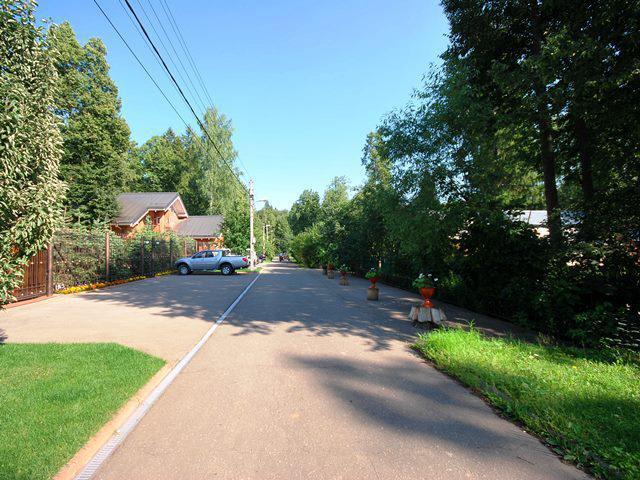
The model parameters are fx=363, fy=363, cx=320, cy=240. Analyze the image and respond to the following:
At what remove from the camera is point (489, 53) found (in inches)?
428

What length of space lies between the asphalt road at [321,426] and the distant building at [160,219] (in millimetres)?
23479

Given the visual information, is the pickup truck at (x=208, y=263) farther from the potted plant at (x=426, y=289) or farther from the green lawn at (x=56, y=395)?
the green lawn at (x=56, y=395)

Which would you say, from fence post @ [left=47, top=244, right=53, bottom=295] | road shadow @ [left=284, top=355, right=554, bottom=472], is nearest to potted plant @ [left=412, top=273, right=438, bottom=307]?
road shadow @ [left=284, top=355, right=554, bottom=472]

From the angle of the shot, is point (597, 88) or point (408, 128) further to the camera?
point (408, 128)

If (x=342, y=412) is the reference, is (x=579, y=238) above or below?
above

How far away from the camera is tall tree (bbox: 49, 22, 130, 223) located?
30.0 metres

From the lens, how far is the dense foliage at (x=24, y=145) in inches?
179

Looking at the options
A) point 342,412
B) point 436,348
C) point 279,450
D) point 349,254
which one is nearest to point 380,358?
point 436,348

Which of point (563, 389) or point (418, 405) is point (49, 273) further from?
point (563, 389)

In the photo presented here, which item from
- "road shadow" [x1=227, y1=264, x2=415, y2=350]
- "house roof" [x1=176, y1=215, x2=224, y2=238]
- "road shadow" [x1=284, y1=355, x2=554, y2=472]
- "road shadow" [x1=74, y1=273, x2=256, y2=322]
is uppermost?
"house roof" [x1=176, y1=215, x2=224, y2=238]

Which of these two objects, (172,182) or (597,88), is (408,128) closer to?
(597,88)

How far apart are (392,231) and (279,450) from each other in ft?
29.1

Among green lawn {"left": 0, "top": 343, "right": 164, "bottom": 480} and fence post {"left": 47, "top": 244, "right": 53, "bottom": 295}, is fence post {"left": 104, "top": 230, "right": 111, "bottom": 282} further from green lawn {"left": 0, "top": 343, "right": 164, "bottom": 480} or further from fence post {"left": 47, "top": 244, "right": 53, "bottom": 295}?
green lawn {"left": 0, "top": 343, "right": 164, "bottom": 480}

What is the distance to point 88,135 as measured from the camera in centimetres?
3050
